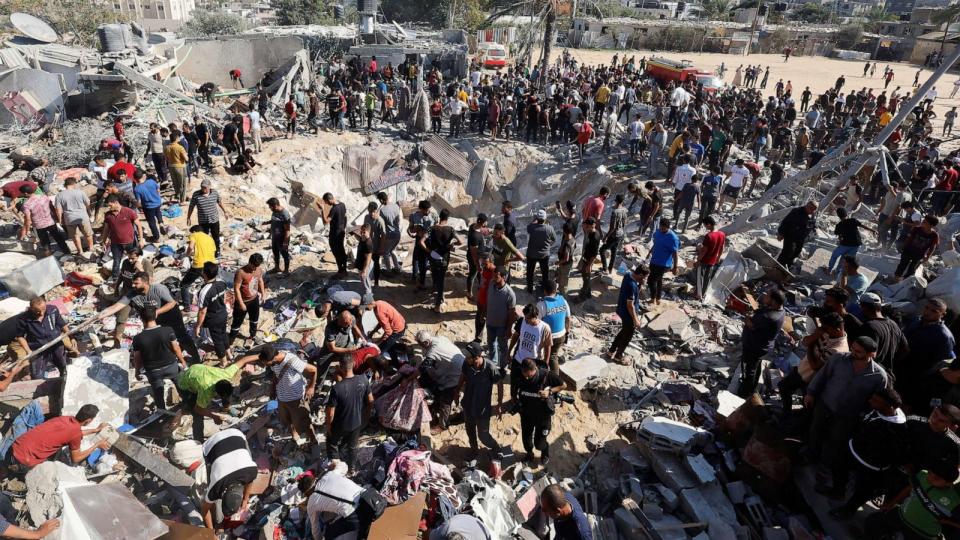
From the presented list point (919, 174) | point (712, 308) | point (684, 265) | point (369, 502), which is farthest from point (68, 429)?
point (919, 174)

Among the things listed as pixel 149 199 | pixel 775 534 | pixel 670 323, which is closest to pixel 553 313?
pixel 670 323

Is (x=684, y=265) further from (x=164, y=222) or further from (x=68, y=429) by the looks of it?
(x=164, y=222)

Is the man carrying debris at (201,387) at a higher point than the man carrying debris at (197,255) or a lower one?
lower

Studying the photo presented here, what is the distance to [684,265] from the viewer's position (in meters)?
9.42

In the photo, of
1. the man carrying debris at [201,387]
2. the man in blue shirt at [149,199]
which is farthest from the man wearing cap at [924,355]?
the man in blue shirt at [149,199]

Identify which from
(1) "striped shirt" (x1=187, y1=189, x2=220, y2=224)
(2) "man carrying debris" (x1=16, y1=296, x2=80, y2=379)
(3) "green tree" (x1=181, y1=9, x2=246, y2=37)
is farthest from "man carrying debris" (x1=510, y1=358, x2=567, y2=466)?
(3) "green tree" (x1=181, y1=9, x2=246, y2=37)

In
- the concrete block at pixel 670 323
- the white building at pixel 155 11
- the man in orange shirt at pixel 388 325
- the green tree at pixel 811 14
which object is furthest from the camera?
the green tree at pixel 811 14

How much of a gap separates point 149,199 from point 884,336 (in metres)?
10.2

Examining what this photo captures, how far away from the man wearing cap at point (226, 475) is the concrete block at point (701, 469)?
12.8 ft

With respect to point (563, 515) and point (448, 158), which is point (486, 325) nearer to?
point (563, 515)

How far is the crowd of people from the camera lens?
4.27 m

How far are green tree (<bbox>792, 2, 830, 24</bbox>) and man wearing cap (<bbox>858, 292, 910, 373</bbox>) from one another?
2570 inches

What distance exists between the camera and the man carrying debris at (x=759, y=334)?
5520 millimetres

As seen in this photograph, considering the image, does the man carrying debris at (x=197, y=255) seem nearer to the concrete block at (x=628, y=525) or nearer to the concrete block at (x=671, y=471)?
the concrete block at (x=628, y=525)
